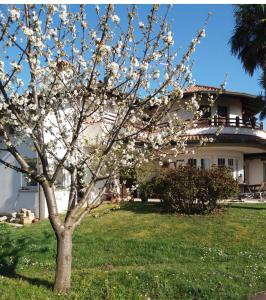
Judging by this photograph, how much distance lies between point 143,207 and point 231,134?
1132 centimetres

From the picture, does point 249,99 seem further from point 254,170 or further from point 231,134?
point 254,170

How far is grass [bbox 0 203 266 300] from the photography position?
911 cm

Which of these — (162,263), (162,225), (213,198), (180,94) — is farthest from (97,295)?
(213,198)

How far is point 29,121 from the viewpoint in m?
8.41

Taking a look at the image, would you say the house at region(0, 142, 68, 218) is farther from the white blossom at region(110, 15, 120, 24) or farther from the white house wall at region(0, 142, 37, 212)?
the white blossom at region(110, 15, 120, 24)

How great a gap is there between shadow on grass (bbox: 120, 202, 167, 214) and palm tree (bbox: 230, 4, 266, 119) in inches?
386

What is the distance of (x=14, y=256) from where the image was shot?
41.0ft

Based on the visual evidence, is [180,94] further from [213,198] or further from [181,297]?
[213,198]

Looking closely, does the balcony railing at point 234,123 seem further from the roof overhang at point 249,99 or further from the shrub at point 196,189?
the shrub at point 196,189

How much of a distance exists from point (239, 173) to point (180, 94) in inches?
951

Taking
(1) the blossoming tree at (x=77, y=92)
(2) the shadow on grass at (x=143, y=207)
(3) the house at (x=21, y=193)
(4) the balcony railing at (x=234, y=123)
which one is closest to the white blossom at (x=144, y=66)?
(1) the blossoming tree at (x=77, y=92)

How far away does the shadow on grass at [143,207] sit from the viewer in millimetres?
19375

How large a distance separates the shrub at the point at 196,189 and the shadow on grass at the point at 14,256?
589cm

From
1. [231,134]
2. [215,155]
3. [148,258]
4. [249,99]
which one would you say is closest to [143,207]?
[148,258]
